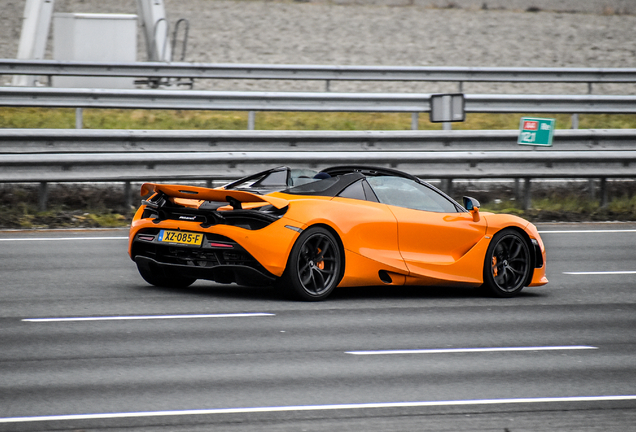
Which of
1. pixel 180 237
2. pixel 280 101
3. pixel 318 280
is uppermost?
pixel 280 101

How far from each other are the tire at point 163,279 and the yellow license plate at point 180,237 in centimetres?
71

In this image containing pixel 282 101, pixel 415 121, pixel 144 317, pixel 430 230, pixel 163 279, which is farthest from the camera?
pixel 415 121

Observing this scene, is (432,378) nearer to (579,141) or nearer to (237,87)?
(579,141)

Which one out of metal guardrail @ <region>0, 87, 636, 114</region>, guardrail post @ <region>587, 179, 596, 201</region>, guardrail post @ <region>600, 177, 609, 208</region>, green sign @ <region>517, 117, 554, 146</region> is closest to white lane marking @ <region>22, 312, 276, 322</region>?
metal guardrail @ <region>0, 87, 636, 114</region>

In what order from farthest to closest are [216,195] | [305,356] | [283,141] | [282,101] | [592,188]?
[282,101], [592,188], [283,141], [216,195], [305,356]

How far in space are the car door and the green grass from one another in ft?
29.9

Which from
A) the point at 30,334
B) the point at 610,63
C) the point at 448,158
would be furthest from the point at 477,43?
the point at 30,334

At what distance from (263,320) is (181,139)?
23.0 ft

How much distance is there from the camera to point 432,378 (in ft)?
21.0

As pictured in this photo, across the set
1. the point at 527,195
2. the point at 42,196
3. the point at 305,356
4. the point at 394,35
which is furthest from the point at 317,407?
the point at 394,35

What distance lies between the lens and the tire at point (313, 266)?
841 centimetres

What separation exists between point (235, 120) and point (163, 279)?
9817 millimetres

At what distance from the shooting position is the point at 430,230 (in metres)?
9.32

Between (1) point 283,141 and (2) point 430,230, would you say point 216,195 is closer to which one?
(2) point 430,230
